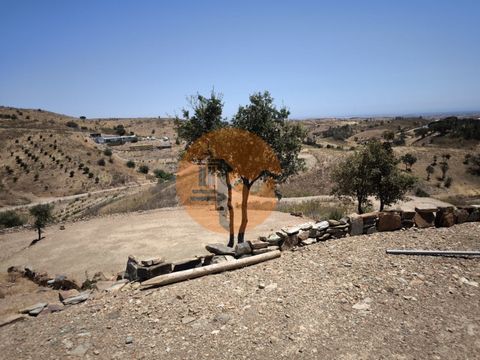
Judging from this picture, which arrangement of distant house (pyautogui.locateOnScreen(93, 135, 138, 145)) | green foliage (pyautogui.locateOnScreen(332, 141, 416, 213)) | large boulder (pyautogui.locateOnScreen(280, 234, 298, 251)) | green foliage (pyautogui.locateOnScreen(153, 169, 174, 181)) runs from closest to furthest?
large boulder (pyautogui.locateOnScreen(280, 234, 298, 251)), green foliage (pyautogui.locateOnScreen(332, 141, 416, 213)), green foliage (pyautogui.locateOnScreen(153, 169, 174, 181)), distant house (pyautogui.locateOnScreen(93, 135, 138, 145))

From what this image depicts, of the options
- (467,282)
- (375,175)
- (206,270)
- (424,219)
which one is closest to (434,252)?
(467,282)

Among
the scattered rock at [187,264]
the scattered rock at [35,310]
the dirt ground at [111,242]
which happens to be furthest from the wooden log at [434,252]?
the dirt ground at [111,242]

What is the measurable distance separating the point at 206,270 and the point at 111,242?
13.9 metres

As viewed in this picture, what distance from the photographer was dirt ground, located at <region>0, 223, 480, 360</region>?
18.9ft

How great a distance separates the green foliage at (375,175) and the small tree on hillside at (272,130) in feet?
19.7

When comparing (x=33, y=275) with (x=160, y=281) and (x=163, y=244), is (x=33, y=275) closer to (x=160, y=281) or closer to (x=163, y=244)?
(x=163, y=244)

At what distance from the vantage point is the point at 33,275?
591 inches

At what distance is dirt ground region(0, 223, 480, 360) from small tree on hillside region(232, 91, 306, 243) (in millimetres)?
7848

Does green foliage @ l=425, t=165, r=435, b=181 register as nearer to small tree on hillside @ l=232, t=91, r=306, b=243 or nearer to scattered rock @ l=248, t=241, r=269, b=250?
small tree on hillside @ l=232, t=91, r=306, b=243

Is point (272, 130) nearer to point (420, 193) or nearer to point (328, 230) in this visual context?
point (328, 230)

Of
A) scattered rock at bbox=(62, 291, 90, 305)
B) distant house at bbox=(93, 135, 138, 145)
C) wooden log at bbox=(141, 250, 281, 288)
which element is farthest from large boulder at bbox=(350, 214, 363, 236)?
distant house at bbox=(93, 135, 138, 145)

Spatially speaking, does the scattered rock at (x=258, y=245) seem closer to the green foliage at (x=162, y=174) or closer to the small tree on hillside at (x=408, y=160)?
the small tree on hillside at (x=408, y=160)

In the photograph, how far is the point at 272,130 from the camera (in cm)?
1579

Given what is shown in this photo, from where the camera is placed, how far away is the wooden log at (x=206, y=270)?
8.52 meters
